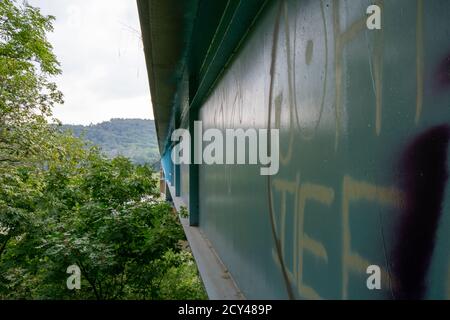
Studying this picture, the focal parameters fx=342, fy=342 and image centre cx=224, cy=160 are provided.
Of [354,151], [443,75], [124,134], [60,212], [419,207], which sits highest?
[124,134]

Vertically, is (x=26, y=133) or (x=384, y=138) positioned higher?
(x=26, y=133)

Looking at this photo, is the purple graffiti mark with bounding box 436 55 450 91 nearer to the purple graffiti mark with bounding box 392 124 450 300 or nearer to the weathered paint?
the weathered paint

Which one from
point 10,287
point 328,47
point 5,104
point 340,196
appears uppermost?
point 5,104

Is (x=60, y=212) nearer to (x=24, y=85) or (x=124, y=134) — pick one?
(x=24, y=85)

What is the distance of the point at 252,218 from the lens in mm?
3002

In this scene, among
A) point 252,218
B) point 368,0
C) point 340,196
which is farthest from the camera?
point 252,218

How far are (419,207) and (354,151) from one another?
40 centimetres

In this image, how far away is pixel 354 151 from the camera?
4.64ft

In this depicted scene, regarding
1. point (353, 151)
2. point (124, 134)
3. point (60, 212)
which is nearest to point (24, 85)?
point (60, 212)

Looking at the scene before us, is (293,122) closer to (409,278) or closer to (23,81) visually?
(409,278)

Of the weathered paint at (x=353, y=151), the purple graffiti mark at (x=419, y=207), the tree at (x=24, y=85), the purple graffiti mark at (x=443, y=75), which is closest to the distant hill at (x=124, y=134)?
the tree at (x=24, y=85)

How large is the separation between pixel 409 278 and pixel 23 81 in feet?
39.9

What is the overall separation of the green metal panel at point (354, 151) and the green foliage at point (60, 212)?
5.52m

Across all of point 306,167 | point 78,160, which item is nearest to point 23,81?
point 78,160
